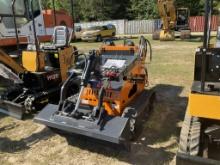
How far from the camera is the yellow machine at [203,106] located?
2.94 m

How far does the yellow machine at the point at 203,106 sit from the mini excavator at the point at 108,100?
84 centimetres

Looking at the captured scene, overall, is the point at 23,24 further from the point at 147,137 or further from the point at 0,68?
the point at 147,137

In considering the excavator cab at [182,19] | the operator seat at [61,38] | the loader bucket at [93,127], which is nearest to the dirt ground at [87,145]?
the loader bucket at [93,127]

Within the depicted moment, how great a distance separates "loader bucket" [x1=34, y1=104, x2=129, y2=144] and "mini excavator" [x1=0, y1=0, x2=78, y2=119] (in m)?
1.60

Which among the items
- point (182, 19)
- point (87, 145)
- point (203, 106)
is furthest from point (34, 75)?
point (182, 19)

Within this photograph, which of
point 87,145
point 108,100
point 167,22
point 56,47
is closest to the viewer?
point 87,145

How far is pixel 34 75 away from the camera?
6078mm

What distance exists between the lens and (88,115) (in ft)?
13.6

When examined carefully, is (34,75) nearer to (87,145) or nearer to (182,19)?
(87,145)

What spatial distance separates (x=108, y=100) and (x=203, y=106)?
1.96 metres

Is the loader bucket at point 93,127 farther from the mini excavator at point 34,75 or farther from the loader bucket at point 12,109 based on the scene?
the mini excavator at point 34,75

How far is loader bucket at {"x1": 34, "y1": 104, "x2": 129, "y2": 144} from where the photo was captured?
368 centimetres

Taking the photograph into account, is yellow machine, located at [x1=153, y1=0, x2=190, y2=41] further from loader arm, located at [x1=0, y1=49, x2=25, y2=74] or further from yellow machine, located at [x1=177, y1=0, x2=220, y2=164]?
yellow machine, located at [x1=177, y1=0, x2=220, y2=164]

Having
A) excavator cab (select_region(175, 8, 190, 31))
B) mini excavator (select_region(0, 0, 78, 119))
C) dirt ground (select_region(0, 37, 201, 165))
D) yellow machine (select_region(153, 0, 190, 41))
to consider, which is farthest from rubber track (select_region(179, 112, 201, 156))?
excavator cab (select_region(175, 8, 190, 31))
